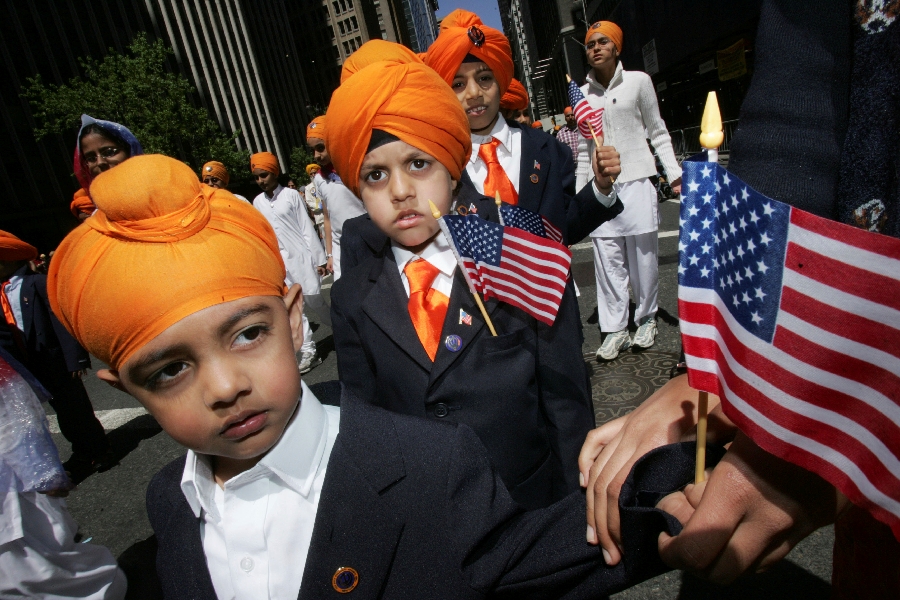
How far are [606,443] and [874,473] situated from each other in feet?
1.94

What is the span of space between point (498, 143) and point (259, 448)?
226 cm

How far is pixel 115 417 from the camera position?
6.21 meters

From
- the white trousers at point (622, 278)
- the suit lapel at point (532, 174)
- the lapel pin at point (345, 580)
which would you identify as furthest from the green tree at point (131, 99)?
the lapel pin at point (345, 580)

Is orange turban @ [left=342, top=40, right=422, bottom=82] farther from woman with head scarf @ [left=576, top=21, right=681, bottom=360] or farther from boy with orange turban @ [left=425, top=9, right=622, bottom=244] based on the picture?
woman with head scarf @ [left=576, top=21, right=681, bottom=360]

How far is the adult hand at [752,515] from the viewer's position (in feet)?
2.73

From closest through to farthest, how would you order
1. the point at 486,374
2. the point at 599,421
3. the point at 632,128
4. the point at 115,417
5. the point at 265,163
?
the point at 486,374 → the point at 599,421 → the point at 632,128 → the point at 115,417 → the point at 265,163

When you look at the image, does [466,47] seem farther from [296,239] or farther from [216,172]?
[216,172]

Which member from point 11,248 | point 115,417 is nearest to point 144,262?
point 11,248

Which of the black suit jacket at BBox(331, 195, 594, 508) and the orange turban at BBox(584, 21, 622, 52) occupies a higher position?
the orange turban at BBox(584, 21, 622, 52)

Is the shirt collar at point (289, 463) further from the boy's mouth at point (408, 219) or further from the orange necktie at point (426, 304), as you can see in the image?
the boy's mouth at point (408, 219)

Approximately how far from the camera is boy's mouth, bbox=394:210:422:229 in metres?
1.94

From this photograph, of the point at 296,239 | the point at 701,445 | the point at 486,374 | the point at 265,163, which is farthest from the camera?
the point at 265,163

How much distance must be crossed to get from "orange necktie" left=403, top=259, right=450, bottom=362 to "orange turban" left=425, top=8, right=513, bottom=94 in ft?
4.40

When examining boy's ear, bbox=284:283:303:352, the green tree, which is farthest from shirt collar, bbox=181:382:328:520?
the green tree
